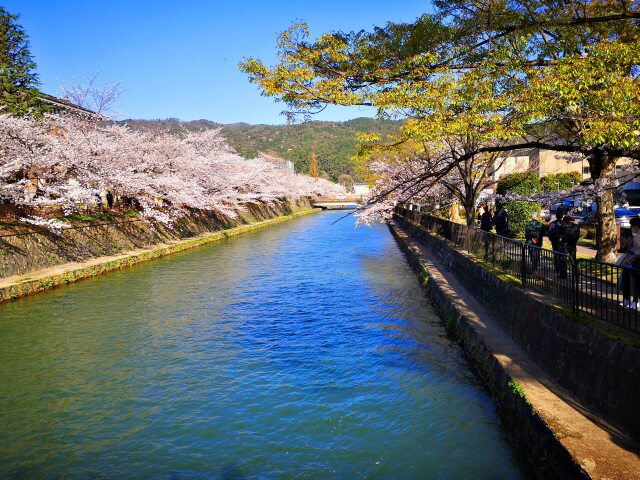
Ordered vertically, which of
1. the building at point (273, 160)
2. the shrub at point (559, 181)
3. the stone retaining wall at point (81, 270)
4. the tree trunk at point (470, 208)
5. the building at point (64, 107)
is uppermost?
the building at point (273, 160)

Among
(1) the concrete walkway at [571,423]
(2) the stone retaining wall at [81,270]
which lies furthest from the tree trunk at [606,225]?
(2) the stone retaining wall at [81,270]

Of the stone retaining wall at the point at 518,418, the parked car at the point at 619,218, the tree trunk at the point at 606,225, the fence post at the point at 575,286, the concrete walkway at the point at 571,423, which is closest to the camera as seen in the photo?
the concrete walkway at the point at 571,423

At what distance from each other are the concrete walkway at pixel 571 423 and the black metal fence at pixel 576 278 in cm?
101

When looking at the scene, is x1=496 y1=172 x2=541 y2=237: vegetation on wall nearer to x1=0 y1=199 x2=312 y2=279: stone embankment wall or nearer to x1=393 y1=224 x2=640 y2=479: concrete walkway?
x1=393 y1=224 x2=640 y2=479: concrete walkway

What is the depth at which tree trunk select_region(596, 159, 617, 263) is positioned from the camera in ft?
41.4

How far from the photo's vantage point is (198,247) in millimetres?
30281

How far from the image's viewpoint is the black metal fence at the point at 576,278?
19.5ft

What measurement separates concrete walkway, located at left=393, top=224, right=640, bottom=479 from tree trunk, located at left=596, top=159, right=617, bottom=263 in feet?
18.3

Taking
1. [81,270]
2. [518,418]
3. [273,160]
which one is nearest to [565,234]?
[518,418]

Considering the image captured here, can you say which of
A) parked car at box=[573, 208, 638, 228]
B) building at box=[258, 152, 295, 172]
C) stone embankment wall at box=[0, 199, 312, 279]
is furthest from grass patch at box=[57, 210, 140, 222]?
building at box=[258, 152, 295, 172]

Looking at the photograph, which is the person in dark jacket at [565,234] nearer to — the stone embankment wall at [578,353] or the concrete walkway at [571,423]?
the stone embankment wall at [578,353]

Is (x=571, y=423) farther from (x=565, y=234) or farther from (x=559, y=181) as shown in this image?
(x=559, y=181)

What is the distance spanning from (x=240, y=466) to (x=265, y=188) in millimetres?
49196

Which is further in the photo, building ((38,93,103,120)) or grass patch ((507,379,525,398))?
building ((38,93,103,120))
